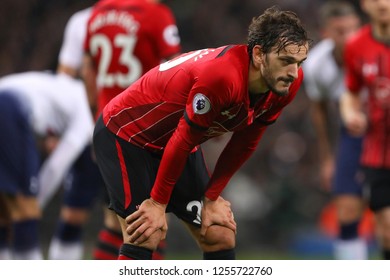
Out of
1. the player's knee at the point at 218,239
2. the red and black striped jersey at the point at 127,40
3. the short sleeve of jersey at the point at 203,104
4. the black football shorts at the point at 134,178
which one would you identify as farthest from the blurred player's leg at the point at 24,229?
the short sleeve of jersey at the point at 203,104

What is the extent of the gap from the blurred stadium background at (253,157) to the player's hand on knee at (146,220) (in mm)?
6838

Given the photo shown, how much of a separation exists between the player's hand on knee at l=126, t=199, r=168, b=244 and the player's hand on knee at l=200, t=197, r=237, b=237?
1.02 feet

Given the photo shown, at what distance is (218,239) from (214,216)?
0.44 feet

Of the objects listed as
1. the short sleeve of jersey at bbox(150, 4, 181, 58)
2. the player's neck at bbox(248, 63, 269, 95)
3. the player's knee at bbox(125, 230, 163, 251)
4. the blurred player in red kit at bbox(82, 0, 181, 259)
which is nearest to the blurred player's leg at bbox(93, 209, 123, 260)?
the blurred player in red kit at bbox(82, 0, 181, 259)

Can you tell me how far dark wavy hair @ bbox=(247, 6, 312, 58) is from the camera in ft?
15.3

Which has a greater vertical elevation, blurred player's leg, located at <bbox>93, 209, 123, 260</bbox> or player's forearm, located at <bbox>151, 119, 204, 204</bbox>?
player's forearm, located at <bbox>151, 119, 204, 204</bbox>

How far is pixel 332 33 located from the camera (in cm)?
817

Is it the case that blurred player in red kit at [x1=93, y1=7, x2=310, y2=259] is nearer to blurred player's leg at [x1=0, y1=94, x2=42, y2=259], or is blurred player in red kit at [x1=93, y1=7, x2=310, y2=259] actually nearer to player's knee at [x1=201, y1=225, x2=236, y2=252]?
player's knee at [x1=201, y1=225, x2=236, y2=252]

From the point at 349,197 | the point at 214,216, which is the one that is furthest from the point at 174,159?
the point at 349,197

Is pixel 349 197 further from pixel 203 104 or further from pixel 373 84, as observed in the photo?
pixel 203 104

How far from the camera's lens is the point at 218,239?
16.9 ft

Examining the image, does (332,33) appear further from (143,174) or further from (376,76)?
(143,174)

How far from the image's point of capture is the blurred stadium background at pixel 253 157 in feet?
41.9
